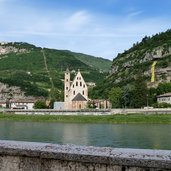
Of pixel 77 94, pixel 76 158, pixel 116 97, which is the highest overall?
pixel 77 94

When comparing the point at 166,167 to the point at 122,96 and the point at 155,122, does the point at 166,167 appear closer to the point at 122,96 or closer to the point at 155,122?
the point at 155,122

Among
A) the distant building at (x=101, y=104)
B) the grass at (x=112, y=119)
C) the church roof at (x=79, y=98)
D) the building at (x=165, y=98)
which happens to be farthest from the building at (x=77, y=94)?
the grass at (x=112, y=119)

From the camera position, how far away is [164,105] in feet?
428

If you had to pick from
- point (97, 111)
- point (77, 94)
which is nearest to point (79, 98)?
point (77, 94)

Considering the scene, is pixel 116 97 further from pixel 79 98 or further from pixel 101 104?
pixel 79 98

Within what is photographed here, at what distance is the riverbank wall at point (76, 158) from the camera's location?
6.43 metres

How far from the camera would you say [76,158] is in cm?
691

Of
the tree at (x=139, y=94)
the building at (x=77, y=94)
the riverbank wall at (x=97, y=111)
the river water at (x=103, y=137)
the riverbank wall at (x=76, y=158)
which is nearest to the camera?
the riverbank wall at (x=76, y=158)

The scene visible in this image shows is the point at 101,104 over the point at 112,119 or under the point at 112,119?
over

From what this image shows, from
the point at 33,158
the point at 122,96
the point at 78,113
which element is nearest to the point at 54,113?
the point at 78,113

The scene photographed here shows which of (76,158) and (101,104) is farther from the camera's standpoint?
(101,104)

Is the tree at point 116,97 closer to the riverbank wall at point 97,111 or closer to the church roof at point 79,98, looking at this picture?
the church roof at point 79,98

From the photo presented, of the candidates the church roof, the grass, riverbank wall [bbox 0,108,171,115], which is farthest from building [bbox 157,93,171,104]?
the grass

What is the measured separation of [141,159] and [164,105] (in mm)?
126416
